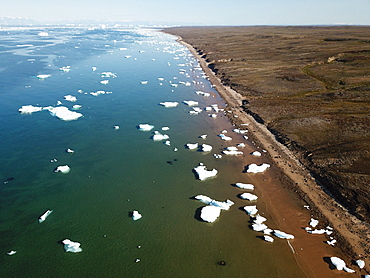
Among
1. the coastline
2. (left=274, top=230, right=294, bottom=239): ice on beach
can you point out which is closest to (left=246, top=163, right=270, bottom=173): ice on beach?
the coastline

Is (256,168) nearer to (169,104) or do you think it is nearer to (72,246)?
(72,246)

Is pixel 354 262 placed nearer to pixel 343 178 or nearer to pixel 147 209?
pixel 343 178

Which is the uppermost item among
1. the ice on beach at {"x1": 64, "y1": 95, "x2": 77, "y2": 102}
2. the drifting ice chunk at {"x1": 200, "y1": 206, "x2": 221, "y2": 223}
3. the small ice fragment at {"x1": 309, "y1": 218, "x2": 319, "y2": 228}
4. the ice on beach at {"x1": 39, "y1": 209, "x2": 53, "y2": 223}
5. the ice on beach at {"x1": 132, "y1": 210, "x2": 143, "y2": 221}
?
the ice on beach at {"x1": 64, "y1": 95, "x2": 77, "y2": 102}

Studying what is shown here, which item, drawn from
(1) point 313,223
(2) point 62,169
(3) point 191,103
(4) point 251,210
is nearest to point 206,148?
(4) point 251,210

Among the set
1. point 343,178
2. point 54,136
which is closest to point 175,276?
point 343,178

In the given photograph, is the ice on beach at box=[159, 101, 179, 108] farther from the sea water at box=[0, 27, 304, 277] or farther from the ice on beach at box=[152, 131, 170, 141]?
the ice on beach at box=[152, 131, 170, 141]

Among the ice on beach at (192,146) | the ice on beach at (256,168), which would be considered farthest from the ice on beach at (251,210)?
the ice on beach at (192,146)

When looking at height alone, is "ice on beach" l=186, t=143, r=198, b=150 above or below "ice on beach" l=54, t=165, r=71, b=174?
above
